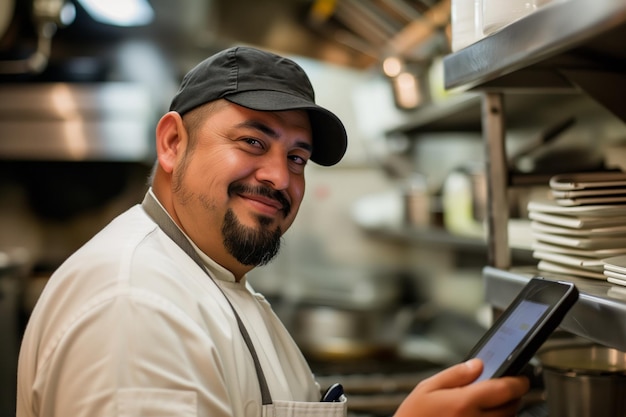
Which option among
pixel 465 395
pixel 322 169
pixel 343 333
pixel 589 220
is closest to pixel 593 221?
pixel 589 220

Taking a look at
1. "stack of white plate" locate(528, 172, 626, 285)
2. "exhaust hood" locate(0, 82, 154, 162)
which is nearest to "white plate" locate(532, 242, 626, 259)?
"stack of white plate" locate(528, 172, 626, 285)

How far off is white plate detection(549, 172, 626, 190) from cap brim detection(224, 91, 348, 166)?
0.41 metres

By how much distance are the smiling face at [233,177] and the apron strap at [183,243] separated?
0.02 meters

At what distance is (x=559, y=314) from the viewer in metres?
0.87

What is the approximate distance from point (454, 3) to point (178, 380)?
755 millimetres

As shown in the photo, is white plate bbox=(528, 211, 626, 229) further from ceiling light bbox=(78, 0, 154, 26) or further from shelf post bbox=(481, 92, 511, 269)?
ceiling light bbox=(78, 0, 154, 26)

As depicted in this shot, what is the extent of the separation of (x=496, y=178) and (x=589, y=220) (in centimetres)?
36

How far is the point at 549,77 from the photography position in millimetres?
1325

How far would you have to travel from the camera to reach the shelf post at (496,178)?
1.43 meters

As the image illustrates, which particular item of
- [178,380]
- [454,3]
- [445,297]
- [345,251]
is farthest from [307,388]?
[345,251]

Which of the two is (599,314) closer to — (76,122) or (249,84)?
(249,84)

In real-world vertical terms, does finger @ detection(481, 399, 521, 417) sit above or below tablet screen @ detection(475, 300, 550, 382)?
below

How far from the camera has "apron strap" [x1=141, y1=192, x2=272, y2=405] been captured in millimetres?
1179

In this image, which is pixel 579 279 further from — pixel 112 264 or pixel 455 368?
pixel 112 264
